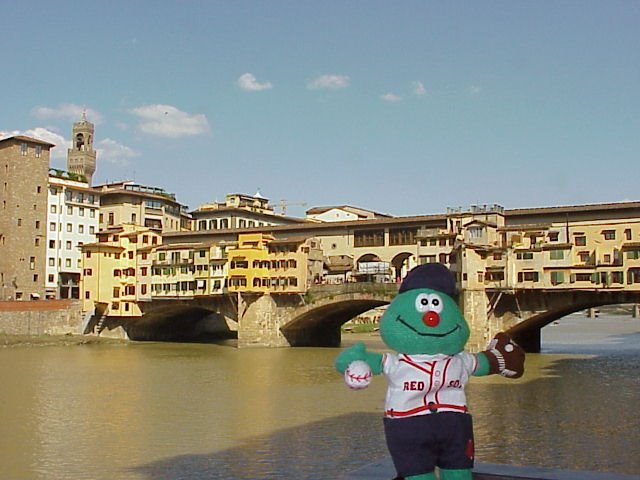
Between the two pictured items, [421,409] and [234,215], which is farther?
[234,215]

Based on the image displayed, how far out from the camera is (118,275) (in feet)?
214

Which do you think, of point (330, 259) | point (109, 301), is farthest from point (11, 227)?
point (330, 259)

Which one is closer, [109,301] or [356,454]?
[356,454]

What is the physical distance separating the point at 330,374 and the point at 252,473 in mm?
21924

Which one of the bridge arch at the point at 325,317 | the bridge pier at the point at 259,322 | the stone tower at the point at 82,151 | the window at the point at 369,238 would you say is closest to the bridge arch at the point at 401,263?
the window at the point at 369,238

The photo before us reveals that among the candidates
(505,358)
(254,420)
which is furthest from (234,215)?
(505,358)

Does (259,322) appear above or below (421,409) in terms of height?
above

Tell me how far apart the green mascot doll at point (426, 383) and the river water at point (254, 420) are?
6.93 m

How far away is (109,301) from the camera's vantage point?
64.5m

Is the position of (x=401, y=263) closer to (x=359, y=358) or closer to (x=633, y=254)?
(x=633, y=254)

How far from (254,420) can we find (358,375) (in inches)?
576

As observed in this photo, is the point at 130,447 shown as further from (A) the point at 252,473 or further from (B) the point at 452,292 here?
(B) the point at 452,292

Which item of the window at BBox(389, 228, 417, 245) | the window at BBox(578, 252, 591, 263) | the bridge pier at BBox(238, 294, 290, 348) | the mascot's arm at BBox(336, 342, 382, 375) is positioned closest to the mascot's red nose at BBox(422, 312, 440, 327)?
the mascot's arm at BBox(336, 342, 382, 375)

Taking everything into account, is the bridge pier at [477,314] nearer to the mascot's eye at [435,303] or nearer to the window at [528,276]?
the window at [528,276]
